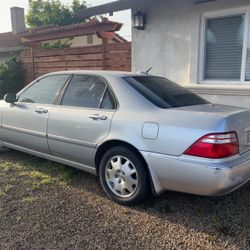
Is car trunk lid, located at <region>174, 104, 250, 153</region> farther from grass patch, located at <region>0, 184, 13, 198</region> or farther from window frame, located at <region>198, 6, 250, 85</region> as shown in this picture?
window frame, located at <region>198, 6, 250, 85</region>

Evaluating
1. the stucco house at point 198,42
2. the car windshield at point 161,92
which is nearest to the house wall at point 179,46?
the stucco house at point 198,42

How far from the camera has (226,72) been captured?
247 inches

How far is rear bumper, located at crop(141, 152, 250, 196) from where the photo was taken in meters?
2.91

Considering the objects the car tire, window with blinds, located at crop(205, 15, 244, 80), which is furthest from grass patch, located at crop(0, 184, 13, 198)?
window with blinds, located at crop(205, 15, 244, 80)

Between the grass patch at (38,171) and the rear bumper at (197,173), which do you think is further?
the grass patch at (38,171)

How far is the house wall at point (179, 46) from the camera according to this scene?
613cm

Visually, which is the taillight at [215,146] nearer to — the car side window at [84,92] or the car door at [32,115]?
the car side window at [84,92]

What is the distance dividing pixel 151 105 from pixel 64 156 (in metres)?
1.44

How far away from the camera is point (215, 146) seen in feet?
9.61

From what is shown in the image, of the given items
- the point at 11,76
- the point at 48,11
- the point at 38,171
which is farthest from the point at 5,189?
the point at 48,11

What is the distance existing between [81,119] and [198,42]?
3609 mm

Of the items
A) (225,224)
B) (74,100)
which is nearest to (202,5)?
(74,100)

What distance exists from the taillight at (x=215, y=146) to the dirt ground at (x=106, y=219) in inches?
28.7

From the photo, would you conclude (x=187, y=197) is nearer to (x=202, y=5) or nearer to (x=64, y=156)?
(x=64, y=156)
